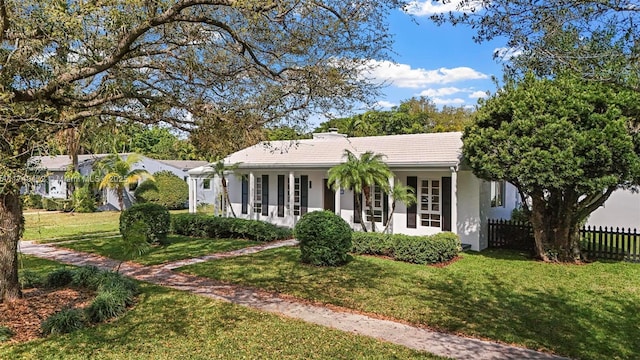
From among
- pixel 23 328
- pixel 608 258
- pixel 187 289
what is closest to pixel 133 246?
pixel 187 289

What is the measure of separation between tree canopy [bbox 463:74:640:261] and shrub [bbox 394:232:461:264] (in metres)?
2.34

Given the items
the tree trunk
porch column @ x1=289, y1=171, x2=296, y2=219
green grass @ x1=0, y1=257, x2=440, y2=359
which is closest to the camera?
green grass @ x1=0, y1=257, x2=440, y2=359

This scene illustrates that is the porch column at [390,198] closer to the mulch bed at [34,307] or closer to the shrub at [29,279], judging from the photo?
the mulch bed at [34,307]

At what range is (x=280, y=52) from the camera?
784 centimetres

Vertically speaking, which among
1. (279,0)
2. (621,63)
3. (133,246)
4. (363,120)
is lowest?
(133,246)

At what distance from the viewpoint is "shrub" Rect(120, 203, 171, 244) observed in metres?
14.9

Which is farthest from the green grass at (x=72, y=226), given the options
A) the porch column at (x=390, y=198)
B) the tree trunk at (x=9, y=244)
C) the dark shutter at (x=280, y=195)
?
the porch column at (x=390, y=198)

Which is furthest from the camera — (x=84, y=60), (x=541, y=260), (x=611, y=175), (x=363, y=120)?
(x=363, y=120)

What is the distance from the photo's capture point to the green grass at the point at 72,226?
18.6 metres

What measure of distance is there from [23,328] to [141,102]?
15.1 ft

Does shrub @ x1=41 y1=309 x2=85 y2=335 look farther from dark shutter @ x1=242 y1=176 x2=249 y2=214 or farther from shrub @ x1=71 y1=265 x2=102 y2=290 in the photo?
dark shutter @ x1=242 y1=176 x2=249 y2=214

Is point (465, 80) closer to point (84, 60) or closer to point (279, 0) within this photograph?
point (279, 0)

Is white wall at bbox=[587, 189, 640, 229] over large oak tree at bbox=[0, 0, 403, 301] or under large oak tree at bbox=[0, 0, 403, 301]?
under

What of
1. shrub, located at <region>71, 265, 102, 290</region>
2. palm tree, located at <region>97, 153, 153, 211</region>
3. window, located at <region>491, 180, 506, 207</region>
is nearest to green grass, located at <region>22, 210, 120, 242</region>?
palm tree, located at <region>97, 153, 153, 211</region>
